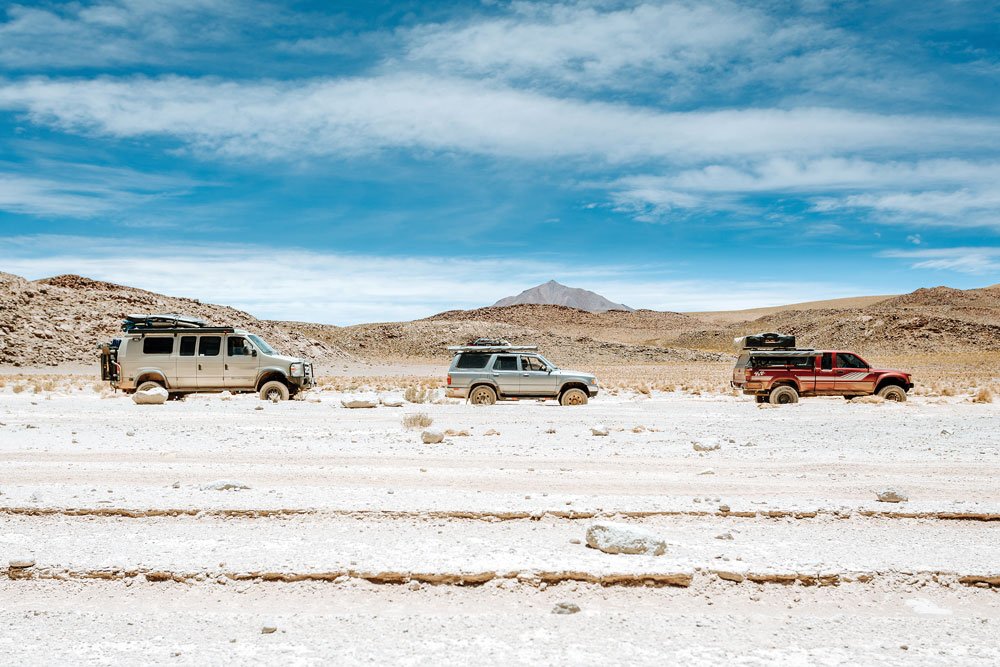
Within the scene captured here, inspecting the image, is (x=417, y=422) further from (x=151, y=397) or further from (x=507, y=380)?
(x=151, y=397)

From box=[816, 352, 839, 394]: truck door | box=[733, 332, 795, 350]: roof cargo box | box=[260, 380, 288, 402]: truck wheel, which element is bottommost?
box=[260, 380, 288, 402]: truck wheel

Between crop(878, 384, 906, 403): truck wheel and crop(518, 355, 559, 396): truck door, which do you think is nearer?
crop(518, 355, 559, 396): truck door

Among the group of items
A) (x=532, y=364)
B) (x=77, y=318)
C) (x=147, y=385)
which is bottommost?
(x=147, y=385)

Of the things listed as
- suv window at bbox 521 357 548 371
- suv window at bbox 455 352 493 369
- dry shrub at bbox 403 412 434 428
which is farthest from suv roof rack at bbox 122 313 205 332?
suv window at bbox 521 357 548 371

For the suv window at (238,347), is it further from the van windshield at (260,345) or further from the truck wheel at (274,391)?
the truck wheel at (274,391)

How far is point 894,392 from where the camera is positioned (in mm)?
23703

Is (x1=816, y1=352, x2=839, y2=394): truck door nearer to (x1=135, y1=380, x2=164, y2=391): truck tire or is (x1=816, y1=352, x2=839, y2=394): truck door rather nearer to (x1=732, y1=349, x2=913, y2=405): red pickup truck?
(x1=732, y1=349, x2=913, y2=405): red pickup truck

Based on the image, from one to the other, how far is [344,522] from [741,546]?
12.5ft

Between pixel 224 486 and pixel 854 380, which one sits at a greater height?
pixel 854 380

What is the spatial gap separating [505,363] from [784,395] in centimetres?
874

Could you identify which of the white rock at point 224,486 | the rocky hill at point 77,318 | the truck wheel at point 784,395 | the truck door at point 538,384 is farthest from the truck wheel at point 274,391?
the rocky hill at point 77,318

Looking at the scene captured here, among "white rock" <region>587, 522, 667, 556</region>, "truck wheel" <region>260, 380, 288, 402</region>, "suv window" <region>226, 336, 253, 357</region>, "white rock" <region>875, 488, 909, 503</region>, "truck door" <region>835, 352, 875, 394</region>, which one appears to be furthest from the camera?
"truck door" <region>835, 352, 875, 394</region>

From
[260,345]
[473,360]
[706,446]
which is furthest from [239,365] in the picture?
[706,446]

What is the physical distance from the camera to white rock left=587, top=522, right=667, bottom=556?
21.7 ft
